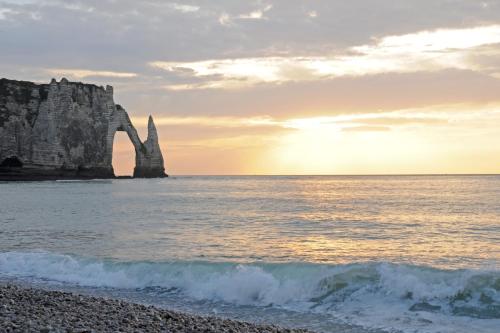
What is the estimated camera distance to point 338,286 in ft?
45.9

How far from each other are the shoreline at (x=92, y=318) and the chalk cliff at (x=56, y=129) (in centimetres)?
9613

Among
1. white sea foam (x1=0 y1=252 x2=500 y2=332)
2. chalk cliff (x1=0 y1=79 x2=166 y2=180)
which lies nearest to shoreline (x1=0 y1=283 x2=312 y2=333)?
white sea foam (x1=0 y1=252 x2=500 y2=332)

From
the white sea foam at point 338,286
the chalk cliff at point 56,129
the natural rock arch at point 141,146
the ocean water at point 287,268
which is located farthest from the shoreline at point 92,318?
the natural rock arch at point 141,146

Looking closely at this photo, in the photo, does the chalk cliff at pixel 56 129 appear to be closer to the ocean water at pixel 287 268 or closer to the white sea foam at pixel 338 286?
the ocean water at pixel 287 268

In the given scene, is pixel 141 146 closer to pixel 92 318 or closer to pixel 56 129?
pixel 56 129

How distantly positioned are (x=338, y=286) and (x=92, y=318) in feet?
22.8

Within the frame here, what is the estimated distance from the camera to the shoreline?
841cm

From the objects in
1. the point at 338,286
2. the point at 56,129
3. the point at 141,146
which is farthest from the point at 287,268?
the point at 141,146

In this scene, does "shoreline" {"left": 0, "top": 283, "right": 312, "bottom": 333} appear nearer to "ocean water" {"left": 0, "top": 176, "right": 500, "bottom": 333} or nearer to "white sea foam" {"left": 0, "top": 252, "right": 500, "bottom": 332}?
"ocean water" {"left": 0, "top": 176, "right": 500, "bottom": 333}

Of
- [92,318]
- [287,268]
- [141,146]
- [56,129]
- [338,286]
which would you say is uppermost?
[56,129]

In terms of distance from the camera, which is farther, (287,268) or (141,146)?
(141,146)

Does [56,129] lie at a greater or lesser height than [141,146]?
greater

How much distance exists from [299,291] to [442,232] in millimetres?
15634

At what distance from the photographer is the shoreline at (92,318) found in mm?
8414
